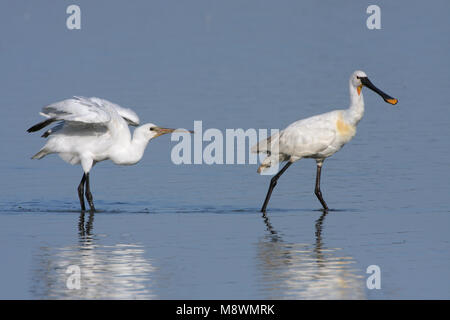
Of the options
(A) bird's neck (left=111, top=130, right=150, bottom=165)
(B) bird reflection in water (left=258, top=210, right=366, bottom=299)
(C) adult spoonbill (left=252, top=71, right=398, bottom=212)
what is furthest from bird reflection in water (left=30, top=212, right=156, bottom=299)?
(C) adult spoonbill (left=252, top=71, right=398, bottom=212)

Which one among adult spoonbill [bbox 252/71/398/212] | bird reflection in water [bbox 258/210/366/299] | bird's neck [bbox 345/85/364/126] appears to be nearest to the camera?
bird reflection in water [bbox 258/210/366/299]

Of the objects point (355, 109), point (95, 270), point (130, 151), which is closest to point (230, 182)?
point (130, 151)

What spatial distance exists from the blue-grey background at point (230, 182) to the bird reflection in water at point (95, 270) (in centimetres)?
3

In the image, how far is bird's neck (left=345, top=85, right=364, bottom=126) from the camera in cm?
1536

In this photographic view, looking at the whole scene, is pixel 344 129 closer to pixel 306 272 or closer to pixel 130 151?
pixel 130 151

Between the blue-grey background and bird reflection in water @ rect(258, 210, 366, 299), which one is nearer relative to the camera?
bird reflection in water @ rect(258, 210, 366, 299)

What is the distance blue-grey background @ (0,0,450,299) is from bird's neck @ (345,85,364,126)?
1058 mm

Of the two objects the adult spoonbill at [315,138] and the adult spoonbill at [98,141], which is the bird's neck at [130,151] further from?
the adult spoonbill at [315,138]

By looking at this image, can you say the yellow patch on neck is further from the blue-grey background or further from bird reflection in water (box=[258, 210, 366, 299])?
bird reflection in water (box=[258, 210, 366, 299])

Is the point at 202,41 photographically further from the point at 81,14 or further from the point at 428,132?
the point at 428,132

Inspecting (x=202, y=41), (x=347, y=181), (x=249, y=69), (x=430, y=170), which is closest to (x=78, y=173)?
(x=347, y=181)

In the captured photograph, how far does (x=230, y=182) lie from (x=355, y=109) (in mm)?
2381
